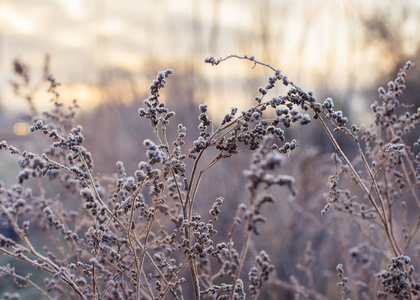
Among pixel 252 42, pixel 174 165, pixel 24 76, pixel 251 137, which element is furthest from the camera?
pixel 252 42

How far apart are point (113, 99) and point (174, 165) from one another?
7094 millimetres

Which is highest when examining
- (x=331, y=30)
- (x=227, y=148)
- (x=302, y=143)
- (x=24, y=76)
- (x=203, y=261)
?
(x=331, y=30)

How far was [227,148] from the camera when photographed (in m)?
1.32

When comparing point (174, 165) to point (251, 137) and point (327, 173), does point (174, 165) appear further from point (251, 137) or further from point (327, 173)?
point (327, 173)

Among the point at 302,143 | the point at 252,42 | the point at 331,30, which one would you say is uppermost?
the point at 331,30

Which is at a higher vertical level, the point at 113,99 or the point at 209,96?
the point at 113,99

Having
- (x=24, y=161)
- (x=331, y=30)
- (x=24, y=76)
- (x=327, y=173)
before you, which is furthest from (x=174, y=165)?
(x=331, y=30)

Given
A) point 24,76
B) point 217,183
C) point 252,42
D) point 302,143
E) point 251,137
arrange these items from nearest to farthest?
point 251,137
point 24,76
point 252,42
point 217,183
point 302,143

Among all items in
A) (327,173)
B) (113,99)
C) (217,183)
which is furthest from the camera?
(113,99)

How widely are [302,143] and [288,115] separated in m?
5.54

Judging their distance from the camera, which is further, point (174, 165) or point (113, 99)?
point (113, 99)

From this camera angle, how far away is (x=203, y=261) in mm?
1672

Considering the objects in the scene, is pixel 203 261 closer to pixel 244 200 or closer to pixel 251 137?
pixel 251 137

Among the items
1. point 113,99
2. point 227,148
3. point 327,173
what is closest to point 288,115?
point 227,148
